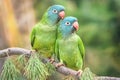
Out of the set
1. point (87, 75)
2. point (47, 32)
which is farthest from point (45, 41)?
point (87, 75)

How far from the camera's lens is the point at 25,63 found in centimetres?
227

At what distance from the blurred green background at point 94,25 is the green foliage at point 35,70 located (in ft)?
12.3

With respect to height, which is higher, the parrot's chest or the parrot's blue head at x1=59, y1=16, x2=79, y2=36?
the parrot's blue head at x1=59, y1=16, x2=79, y2=36

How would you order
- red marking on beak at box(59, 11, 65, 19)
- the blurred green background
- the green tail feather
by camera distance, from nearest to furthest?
the green tail feather, red marking on beak at box(59, 11, 65, 19), the blurred green background

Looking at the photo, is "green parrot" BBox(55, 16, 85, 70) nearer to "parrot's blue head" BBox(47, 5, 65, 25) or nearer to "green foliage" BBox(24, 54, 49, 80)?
"parrot's blue head" BBox(47, 5, 65, 25)

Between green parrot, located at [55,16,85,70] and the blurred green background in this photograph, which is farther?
the blurred green background

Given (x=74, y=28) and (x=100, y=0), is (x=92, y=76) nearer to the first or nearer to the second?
(x=74, y=28)

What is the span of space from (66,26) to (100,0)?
5.36 m

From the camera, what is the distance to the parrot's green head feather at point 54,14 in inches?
92.7

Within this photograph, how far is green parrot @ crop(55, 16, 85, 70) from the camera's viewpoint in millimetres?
2402

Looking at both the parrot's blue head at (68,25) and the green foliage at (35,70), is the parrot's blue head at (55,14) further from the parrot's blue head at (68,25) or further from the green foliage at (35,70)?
the green foliage at (35,70)

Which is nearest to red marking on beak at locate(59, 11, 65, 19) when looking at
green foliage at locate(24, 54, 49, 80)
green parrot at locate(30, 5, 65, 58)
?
green parrot at locate(30, 5, 65, 58)

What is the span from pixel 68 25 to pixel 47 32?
0.36 feet

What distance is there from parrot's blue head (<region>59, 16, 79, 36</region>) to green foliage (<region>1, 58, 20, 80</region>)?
0.28 meters
